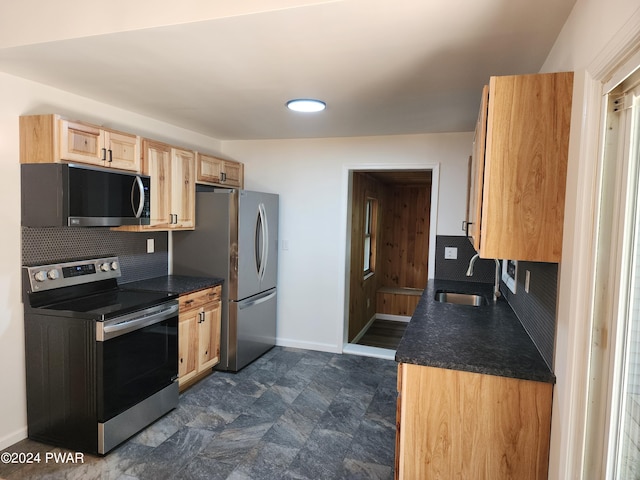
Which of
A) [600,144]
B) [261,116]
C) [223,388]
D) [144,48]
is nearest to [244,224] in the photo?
[261,116]

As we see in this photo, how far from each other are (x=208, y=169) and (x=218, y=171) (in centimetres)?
18

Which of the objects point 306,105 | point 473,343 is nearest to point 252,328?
point 306,105

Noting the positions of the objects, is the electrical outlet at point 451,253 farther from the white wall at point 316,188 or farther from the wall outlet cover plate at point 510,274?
the wall outlet cover plate at point 510,274

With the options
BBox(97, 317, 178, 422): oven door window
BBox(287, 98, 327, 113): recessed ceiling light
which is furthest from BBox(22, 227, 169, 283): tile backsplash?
BBox(287, 98, 327, 113): recessed ceiling light

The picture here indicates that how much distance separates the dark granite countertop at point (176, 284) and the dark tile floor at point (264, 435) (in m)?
0.85

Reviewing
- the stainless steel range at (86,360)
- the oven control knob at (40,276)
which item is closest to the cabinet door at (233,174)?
the stainless steel range at (86,360)

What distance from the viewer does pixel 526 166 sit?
5.10 feet

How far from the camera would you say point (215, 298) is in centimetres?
357

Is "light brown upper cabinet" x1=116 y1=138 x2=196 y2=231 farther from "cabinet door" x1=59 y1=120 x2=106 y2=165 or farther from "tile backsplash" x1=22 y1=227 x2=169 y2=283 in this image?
→ "cabinet door" x1=59 y1=120 x2=106 y2=165

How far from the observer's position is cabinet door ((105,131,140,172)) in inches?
107

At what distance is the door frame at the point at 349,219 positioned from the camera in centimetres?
390

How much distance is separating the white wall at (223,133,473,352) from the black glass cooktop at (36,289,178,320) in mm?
1655

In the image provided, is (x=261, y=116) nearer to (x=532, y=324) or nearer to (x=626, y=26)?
(x=532, y=324)

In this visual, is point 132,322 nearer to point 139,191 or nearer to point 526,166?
point 139,191
